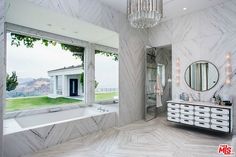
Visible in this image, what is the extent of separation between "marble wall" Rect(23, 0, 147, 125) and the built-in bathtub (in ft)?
2.18

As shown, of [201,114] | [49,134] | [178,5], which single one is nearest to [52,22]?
[49,134]

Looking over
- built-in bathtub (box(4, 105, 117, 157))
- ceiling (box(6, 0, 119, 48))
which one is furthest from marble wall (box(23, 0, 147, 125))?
built-in bathtub (box(4, 105, 117, 157))

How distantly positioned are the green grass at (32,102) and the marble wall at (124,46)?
1.76m

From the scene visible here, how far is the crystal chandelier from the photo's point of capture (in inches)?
91.4

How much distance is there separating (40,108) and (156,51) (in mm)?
4051

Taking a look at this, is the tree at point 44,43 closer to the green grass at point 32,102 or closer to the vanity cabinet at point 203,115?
the green grass at point 32,102

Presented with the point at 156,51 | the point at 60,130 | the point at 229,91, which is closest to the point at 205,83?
the point at 229,91

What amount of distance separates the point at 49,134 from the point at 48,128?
123 millimetres

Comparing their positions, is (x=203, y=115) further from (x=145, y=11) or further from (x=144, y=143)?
(x=145, y=11)

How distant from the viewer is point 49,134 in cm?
279

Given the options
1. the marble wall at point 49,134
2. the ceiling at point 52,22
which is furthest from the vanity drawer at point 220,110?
the ceiling at point 52,22

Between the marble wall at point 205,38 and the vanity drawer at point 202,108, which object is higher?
the marble wall at point 205,38

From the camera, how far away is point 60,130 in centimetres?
295

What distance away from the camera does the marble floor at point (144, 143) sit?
2.58 m
